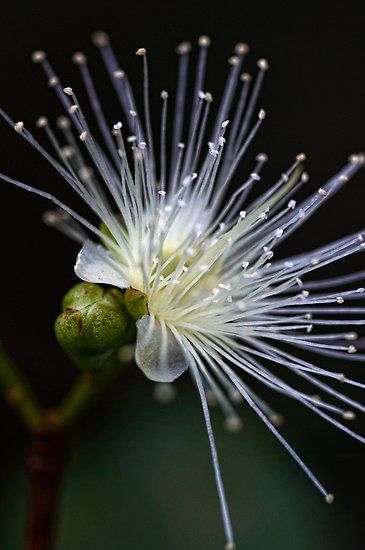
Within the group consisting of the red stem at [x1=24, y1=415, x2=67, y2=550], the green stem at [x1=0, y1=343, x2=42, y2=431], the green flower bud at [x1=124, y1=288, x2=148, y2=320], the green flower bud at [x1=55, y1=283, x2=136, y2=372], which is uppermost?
the green flower bud at [x1=124, y1=288, x2=148, y2=320]

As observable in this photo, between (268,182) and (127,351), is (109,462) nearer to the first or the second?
(127,351)

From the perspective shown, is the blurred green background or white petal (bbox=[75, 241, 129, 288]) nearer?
white petal (bbox=[75, 241, 129, 288])

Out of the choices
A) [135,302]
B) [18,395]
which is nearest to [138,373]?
[18,395]

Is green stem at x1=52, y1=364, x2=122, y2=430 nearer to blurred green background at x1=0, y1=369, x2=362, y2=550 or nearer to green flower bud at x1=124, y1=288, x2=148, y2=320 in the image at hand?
green flower bud at x1=124, y1=288, x2=148, y2=320

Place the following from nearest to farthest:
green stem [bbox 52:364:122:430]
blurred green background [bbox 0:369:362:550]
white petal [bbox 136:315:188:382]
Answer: white petal [bbox 136:315:188:382] < green stem [bbox 52:364:122:430] < blurred green background [bbox 0:369:362:550]

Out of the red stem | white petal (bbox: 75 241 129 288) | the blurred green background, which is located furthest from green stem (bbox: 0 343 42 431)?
the blurred green background

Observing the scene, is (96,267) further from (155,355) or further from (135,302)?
(155,355)
